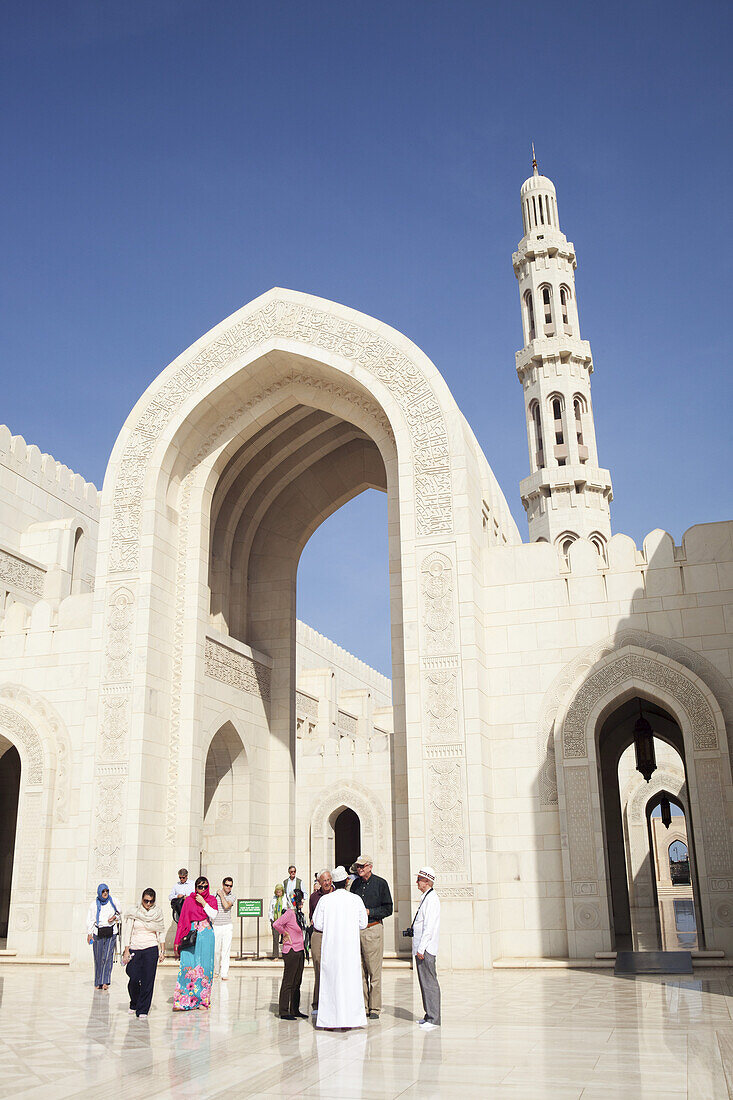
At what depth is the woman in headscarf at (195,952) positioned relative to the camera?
8.02 meters

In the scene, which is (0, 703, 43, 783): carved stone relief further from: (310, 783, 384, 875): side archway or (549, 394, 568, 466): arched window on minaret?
(549, 394, 568, 466): arched window on minaret

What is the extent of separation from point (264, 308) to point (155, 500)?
3.42 meters

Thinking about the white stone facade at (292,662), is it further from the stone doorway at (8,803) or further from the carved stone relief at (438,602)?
the stone doorway at (8,803)

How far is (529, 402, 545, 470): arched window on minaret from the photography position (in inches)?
1125

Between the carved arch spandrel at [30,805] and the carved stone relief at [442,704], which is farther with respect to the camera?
the carved arch spandrel at [30,805]

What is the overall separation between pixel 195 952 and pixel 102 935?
2.21 metres

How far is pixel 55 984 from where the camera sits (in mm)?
10297

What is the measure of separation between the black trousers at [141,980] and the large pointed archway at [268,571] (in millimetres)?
4487

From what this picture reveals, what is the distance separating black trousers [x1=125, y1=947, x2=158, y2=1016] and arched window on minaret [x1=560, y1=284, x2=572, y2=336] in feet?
80.7

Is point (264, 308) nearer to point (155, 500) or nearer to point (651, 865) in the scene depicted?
point (155, 500)

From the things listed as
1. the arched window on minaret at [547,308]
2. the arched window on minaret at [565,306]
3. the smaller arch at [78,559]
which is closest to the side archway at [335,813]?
the smaller arch at [78,559]

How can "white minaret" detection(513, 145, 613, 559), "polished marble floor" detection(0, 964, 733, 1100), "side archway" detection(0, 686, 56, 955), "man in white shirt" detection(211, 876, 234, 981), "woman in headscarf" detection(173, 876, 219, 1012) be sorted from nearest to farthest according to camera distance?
"polished marble floor" detection(0, 964, 733, 1100) → "woman in headscarf" detection(173, 876, 219, 1012) → "man in white shirt" detection(211, 876, 234, 981) → "side archway" detection(0, 686, 56, 955) → "white minaret" detection(513, 145, 613, 559)

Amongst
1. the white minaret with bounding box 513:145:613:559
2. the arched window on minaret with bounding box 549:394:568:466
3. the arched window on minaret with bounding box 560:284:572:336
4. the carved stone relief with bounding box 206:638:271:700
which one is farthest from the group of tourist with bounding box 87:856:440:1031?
the arched window on minaret with bounding box 560:284:572:336

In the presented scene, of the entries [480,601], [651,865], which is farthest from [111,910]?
[651,865]
